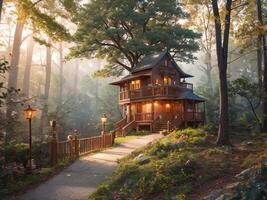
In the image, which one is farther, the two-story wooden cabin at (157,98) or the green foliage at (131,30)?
the green foliage at (131,30)

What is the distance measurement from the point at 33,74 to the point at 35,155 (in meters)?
47.9

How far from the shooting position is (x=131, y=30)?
41.1 metres

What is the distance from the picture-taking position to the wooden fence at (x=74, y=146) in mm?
17516

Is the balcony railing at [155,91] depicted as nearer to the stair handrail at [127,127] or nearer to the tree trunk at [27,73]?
the stair handrail at [127,127]

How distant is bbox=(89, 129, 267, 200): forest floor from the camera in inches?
381

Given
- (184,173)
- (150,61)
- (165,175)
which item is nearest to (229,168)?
(184,173)

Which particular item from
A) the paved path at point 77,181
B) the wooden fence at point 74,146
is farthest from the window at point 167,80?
the paved path at point 77,181

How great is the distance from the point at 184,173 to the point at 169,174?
0.55 m

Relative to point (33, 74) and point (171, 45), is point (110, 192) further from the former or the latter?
point (33, 74)

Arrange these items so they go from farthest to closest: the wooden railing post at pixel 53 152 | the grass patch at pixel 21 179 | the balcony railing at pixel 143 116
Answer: the balcony railing at pixel 143 116 → the wooden railing post at pixel 53 152 → the grass patch at pixel 21 179

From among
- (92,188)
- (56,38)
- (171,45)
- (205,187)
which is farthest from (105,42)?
(205,187)

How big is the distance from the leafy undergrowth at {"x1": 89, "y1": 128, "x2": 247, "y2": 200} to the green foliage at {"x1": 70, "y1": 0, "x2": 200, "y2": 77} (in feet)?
81.9

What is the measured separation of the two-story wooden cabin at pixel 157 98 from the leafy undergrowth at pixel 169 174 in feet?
65.7

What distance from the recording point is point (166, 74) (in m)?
39.7
